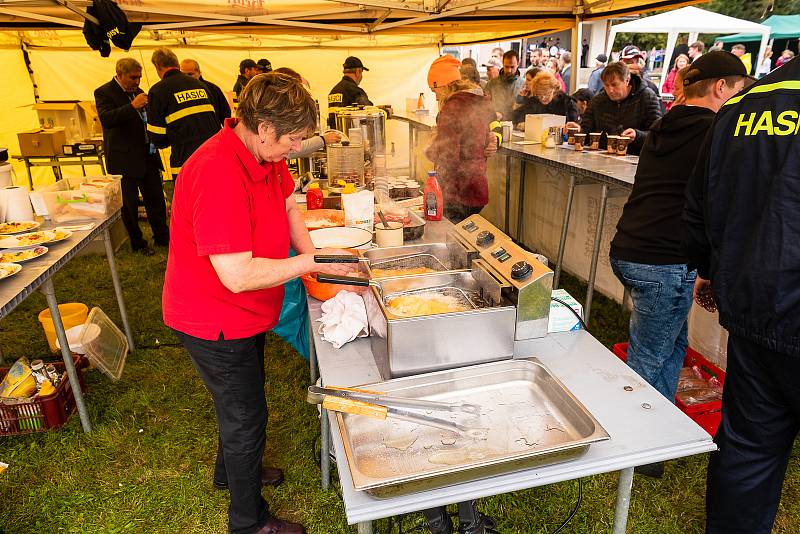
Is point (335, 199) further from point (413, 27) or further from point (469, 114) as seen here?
point (413, 27)

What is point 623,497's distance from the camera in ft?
4.43

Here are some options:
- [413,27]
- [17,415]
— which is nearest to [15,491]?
[17,415]

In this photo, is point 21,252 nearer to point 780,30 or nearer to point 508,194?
point 508,194

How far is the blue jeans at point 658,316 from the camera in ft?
7.57

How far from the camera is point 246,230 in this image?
1.50 m

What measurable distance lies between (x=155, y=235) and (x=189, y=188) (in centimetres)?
451

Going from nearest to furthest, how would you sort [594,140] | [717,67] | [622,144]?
[717,67], [622,144], [594,140]

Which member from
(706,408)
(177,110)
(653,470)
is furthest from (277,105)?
(177,110)

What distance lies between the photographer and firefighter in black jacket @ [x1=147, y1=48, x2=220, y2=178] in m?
4.79

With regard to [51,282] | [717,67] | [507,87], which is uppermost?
[717,67]

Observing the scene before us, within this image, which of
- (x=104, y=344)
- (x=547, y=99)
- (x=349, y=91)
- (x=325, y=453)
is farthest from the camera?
(x=349, y=91)

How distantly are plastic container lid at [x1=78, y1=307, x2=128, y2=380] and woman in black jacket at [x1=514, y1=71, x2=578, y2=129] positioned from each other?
199 inches

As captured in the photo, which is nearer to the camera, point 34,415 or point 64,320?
point 34,415

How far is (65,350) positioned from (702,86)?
313cm
